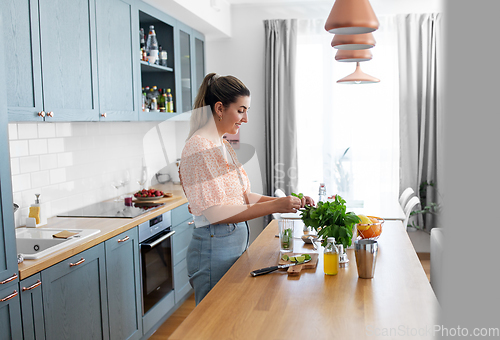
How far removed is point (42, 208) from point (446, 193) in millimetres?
2677

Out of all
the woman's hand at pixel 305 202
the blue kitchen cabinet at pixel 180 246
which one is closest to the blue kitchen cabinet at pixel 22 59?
the woman's hand at pixel 305 202

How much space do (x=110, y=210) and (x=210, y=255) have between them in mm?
1532

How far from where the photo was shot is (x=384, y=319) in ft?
4.11

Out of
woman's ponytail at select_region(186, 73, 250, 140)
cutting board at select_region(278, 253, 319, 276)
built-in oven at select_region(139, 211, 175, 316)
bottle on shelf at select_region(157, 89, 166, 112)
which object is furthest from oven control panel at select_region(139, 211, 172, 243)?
cutting board at select_region(278, 253, 319, 276)

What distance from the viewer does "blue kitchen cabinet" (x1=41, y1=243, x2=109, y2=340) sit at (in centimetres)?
198

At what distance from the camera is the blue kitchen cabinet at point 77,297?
78.0 inches

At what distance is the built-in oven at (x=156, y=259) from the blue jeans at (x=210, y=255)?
3.53 ft

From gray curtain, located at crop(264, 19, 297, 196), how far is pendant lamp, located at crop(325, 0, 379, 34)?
284 cm

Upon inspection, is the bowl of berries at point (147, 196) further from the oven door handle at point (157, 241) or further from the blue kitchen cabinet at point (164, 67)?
the blue kitchen cabinet at point (164, 67)

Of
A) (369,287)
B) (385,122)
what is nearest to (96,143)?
(369,287)

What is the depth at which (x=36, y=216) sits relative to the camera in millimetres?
2490

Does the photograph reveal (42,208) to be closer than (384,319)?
No

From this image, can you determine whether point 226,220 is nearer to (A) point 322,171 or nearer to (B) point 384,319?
(B) point 384,319

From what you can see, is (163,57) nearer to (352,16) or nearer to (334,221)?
(352,16)
